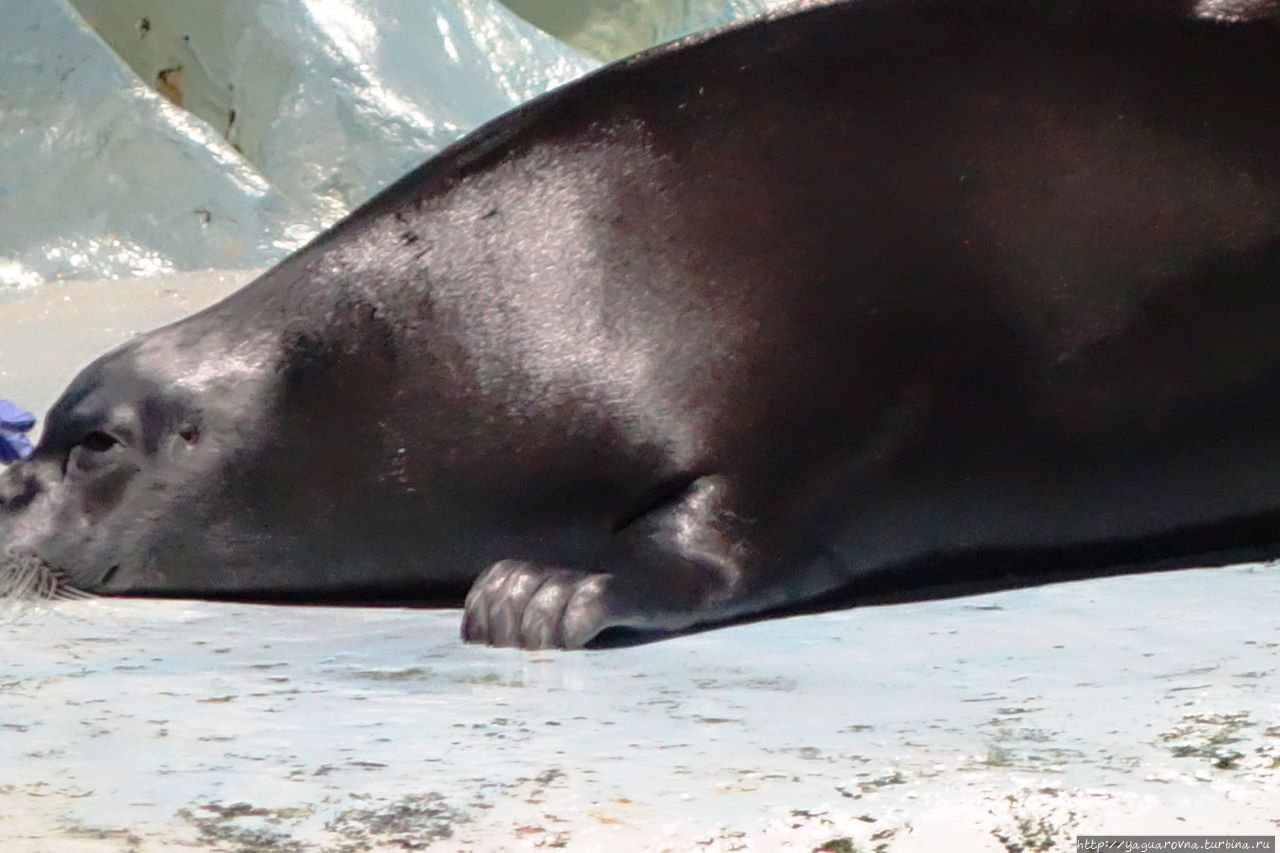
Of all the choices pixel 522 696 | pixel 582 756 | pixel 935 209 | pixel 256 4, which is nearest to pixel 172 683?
pixel 522 696

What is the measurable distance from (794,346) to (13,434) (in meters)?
1.63

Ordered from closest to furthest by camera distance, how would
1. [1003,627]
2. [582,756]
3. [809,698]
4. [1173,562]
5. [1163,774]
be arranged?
[1163,774], [582,756], [809,698], [1003,627], [1173,562]

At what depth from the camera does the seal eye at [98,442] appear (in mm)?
3523

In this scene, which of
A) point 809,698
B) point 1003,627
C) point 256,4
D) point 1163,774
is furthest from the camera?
point 256,4

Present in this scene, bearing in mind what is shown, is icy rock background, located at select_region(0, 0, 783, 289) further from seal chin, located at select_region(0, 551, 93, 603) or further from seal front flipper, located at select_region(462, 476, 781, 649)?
seal front flipper, located at select_region(462, 476, 781, 649)

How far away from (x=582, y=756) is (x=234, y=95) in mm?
7727

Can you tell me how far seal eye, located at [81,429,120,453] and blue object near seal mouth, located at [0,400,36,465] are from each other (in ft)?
1.29

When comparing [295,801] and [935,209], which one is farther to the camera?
[935,209]

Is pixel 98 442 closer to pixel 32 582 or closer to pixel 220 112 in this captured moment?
pixel 32 582

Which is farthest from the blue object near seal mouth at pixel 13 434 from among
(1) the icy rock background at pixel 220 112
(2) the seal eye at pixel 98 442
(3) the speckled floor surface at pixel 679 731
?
(1) the icy rock background at pixel 220 112

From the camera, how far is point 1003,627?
2637mm

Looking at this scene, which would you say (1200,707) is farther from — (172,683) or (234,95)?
(234,95)

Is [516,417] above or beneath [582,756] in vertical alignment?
above

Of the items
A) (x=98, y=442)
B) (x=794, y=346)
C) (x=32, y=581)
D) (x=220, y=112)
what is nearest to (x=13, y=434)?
(x=98, y=442)
